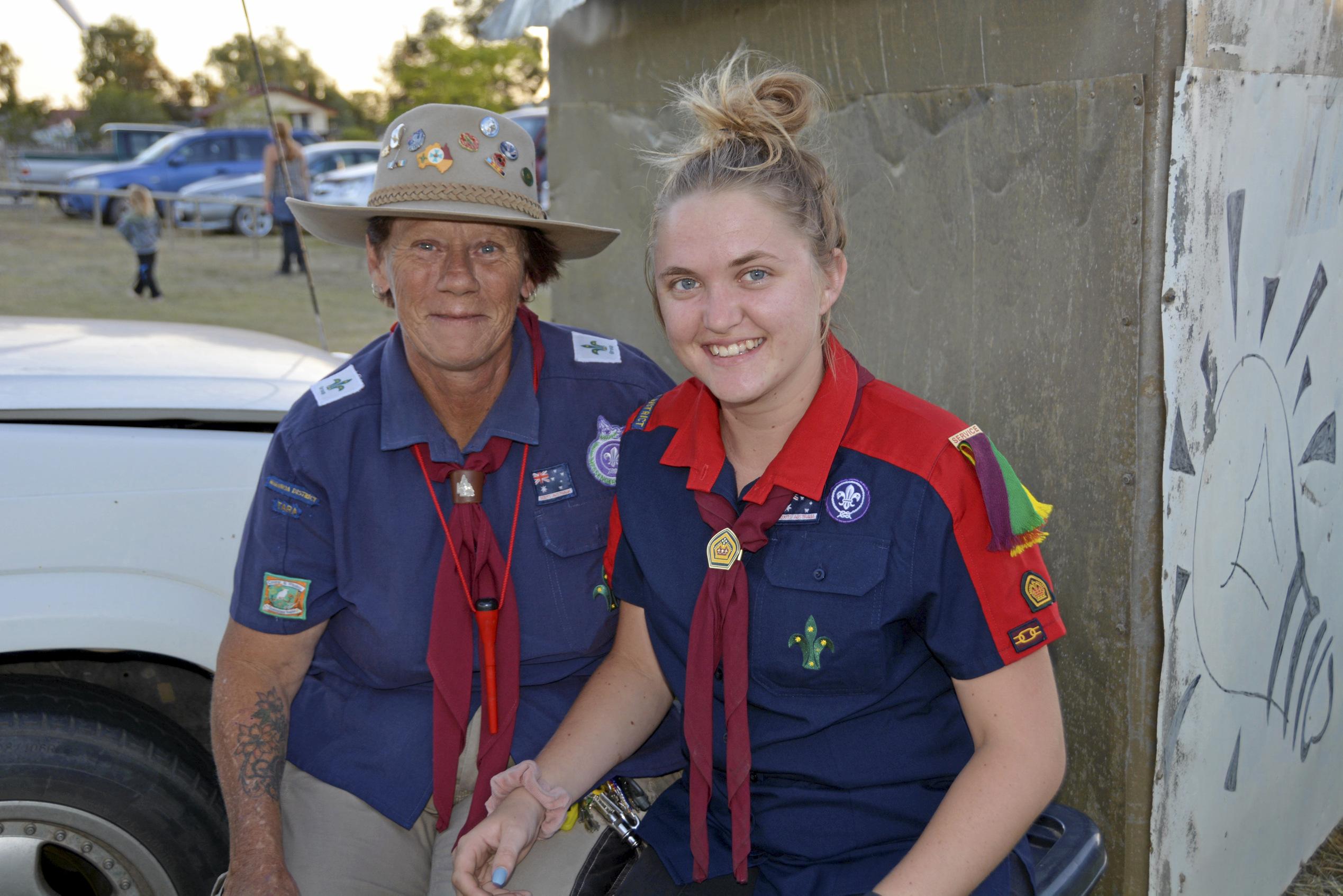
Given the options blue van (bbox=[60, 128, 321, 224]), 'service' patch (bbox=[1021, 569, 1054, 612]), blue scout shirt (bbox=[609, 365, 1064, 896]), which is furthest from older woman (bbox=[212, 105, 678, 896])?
blue van (bbox=[60, 128, 321, 224])

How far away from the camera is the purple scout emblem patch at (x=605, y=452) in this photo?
2.32 m

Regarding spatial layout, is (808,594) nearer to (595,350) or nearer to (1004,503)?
(1004,503)

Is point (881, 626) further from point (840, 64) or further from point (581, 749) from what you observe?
point (840, 64)

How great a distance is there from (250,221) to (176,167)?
10.5 feet

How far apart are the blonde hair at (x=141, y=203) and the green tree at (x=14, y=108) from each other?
25.4 m

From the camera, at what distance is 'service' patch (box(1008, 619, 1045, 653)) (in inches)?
63.9

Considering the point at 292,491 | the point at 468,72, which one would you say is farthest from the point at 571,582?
the point at 468,72

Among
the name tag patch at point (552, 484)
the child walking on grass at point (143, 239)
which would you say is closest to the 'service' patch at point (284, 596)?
the name tag patch at point (552, 484)

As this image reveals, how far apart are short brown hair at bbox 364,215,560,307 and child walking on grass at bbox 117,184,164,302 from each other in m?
11.0

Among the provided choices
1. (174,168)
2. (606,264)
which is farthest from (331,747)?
(174,168)

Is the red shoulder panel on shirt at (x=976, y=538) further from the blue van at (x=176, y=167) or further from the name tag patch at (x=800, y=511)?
the blue van at (x=176, y=167)

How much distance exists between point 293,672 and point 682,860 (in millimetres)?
866

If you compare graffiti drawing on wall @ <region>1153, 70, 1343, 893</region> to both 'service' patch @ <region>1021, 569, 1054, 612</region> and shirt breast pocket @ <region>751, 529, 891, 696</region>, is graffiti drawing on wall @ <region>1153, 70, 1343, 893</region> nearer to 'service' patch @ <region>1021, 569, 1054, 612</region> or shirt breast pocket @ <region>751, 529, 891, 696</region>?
'service' patch @ <region>1021, 569, 1054, 612</region>

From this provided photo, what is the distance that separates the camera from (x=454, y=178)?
7.54 feet
